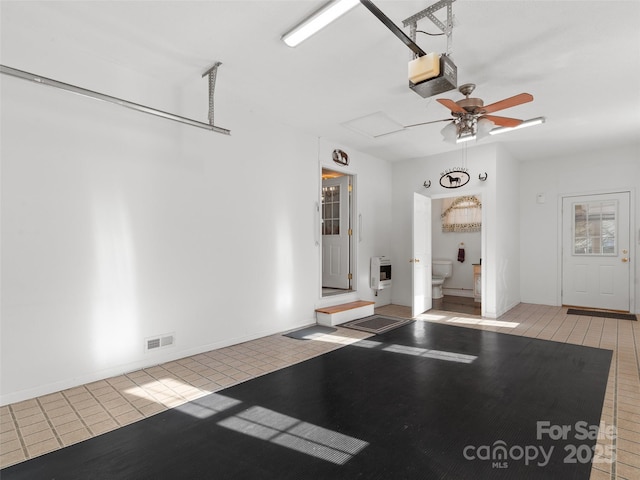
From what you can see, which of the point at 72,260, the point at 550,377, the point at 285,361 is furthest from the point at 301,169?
the point at 550,377

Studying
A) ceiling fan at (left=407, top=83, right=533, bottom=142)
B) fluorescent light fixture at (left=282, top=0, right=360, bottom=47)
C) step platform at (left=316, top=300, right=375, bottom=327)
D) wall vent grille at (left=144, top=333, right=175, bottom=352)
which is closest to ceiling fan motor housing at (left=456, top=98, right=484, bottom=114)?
ceiling fan at (left=407, top=83, right=533, bottom=142)

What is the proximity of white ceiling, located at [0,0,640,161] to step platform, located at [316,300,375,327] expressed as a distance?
284 centimetres

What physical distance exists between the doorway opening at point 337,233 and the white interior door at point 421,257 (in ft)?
3.52

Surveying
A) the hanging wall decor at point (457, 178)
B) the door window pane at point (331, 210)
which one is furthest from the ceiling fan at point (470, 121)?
the door window pane at point (331, 210)

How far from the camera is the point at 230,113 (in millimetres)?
4090

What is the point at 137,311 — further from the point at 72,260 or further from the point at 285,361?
the point at 285,361

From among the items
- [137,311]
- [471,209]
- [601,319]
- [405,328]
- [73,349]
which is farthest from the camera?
[471,209]

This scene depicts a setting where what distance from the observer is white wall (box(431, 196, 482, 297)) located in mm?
7691

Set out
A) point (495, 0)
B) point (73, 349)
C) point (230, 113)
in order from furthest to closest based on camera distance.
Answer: point (230, 113)
point (73, 349)
point (495, 0)

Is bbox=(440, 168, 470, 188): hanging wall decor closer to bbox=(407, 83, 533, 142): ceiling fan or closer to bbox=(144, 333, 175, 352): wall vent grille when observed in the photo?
bbox=(407, 83, 533, 142): ceiling fan

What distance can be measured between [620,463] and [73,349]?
394 centimetres

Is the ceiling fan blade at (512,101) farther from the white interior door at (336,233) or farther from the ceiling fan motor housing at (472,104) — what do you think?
the white interior door at (336,233)

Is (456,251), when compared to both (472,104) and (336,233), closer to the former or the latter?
(336,233)

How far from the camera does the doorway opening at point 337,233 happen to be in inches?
242
